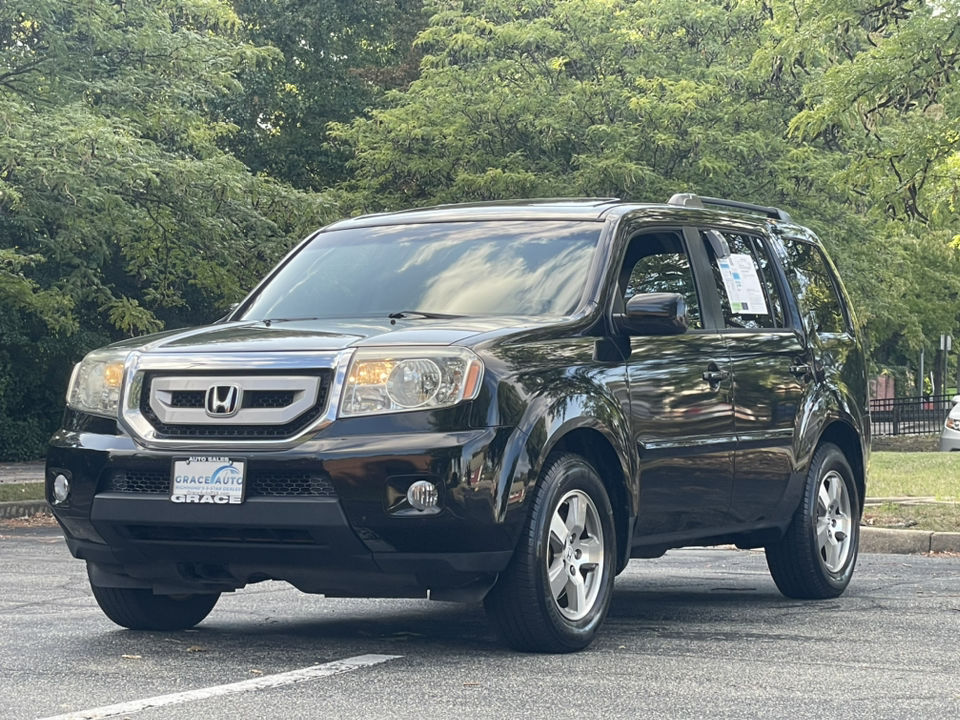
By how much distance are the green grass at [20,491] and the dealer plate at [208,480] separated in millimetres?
11067

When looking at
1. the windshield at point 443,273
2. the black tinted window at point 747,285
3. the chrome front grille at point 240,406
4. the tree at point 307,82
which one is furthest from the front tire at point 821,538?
the tree at point 307,82

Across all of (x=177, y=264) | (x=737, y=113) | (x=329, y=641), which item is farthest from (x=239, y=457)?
(x=737, y=113)

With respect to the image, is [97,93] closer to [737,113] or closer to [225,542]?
[737,113]

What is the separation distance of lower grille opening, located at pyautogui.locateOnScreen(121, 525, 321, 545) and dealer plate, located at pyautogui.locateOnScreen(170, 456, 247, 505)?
127 millimetres

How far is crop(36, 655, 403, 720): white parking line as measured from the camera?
530cm

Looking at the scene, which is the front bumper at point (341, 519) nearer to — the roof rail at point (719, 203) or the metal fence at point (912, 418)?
the roof rail at point (719, 203)

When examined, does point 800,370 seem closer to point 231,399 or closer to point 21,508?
point 231,399

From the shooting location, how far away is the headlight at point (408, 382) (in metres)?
6.29

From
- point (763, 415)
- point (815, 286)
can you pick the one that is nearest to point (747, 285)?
point (763, 415)

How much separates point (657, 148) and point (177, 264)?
9284 millimetres

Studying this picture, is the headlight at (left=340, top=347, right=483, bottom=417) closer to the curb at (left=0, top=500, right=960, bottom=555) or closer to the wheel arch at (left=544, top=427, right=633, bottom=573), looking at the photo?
the wheel arch at (left=544, top=427, right=633, bottom=573)

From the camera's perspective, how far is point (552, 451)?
6.71 metres

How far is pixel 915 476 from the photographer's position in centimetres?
1888

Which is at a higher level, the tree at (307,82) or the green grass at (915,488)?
the tree at (307,82)
